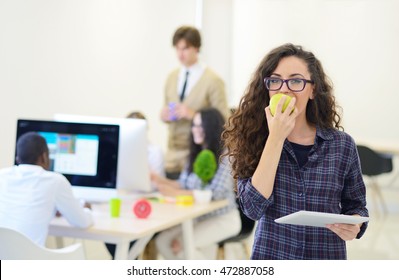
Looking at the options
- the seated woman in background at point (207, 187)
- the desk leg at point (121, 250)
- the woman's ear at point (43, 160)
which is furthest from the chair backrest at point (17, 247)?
the seated woman in background at point (207, 187)

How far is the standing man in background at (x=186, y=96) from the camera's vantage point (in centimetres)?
448

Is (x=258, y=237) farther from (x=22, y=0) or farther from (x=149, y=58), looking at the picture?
(x=149, y=58)

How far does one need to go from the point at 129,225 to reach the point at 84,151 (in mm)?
463

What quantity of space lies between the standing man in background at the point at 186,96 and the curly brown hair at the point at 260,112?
8.83 feet

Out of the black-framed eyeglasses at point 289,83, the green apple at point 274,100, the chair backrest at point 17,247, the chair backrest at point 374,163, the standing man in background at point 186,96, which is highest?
the standing man in background at point 186,96

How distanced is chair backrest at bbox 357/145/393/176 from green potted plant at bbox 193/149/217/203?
1.28 metres

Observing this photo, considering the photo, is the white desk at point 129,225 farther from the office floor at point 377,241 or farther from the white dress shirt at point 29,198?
the office floor at point 377,241

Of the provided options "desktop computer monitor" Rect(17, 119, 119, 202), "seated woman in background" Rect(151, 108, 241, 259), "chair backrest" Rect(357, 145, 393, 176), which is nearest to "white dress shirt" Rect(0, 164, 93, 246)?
"desktop computer monitor" Rect(17, 119, 119, 202)

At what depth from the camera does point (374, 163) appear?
5031 millimetres

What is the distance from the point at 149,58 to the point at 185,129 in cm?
203

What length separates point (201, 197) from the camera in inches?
140

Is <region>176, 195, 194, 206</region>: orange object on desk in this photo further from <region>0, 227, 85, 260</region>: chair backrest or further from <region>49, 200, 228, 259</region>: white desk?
<region>0, 227, 85, 260</region>: chair backrest

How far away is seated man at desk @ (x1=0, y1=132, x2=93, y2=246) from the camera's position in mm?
2541

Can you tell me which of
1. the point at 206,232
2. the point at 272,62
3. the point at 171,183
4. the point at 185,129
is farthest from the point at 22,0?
the point at 272,62
